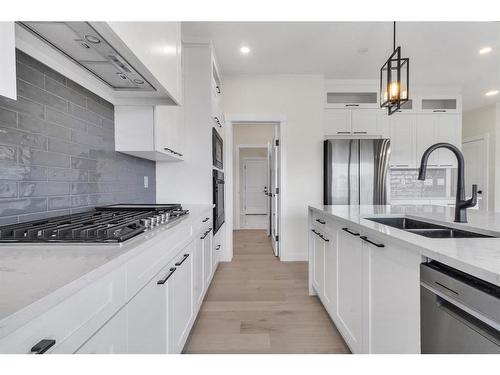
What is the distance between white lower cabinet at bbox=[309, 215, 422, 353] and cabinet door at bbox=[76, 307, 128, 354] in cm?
99

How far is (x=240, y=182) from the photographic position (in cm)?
694

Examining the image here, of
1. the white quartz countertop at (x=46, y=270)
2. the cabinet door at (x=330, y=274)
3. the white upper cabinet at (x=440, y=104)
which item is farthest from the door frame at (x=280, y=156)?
the white quartz countertop at (x=46, y=270)

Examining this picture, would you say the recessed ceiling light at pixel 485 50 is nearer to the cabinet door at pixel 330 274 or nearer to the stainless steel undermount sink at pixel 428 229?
the stainless steel undermount sink at pixel 428 229

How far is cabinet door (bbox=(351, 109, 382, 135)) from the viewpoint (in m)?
3.93

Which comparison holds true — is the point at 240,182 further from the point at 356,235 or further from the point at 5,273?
the point at 5,273

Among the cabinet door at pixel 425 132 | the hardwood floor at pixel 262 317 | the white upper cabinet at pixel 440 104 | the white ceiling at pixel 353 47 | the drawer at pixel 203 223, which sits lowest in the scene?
the hardwood floor at pixel 262 317

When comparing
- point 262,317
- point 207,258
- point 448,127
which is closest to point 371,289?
point 262,317

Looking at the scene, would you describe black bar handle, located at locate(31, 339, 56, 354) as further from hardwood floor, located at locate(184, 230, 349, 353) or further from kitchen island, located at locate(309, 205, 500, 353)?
hardwood floor, located at locate(184, 230, 349, 353)

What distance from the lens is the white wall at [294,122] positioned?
3.64 m

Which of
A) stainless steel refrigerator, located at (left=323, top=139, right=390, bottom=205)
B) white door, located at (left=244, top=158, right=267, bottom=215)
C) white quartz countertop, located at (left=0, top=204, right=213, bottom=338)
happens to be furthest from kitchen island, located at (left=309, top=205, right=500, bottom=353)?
white door, located at (left=244, top=158, right=267, bottom=215)

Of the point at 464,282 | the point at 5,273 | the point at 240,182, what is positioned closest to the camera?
the point at 5,273

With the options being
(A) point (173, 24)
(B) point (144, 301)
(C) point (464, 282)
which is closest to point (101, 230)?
(B) point (144, 301)

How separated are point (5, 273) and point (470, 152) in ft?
23.7

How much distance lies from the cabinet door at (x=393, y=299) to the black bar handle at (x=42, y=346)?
3.42ft
